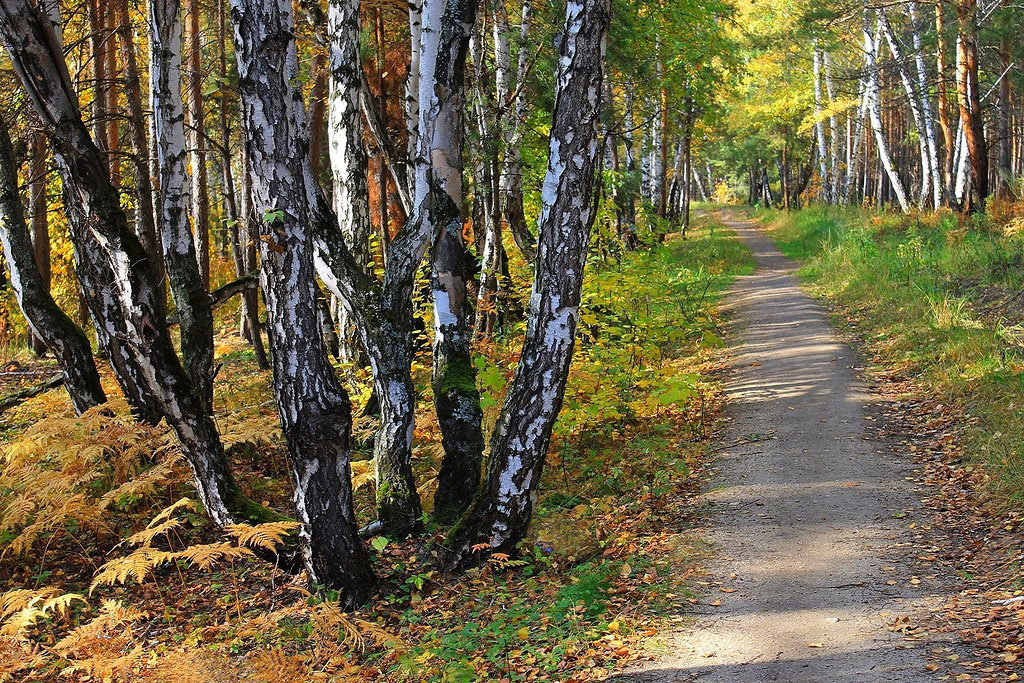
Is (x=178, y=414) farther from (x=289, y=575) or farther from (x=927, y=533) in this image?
(x=927, y=533)

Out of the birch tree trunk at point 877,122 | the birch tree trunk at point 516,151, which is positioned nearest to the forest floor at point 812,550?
the birch tree trunk at point 516,151

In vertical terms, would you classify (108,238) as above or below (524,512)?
above

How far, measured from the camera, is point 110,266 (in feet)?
20.2

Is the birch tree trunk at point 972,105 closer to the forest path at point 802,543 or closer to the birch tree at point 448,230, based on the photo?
the forest path at point 802,543

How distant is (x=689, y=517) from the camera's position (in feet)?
23.2

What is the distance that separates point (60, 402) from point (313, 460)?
5884mm

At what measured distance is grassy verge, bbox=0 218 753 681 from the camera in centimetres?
505

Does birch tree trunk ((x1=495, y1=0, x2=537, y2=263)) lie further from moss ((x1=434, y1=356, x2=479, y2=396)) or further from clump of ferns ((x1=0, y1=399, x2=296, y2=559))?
clump of ferns ((x1=0, y1=399, x2=296, y2=559))

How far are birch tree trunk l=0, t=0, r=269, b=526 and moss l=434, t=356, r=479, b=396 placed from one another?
1.79 metres

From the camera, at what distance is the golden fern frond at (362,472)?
7336 millimetres

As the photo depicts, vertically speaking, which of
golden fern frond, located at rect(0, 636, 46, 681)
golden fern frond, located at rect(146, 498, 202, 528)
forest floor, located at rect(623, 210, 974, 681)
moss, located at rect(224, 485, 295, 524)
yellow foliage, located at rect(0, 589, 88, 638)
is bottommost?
forest floor, located at rect(623, 210, 974, 681)

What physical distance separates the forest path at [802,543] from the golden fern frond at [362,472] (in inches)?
117

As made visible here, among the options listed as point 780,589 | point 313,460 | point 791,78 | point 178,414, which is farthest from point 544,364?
point 791,78

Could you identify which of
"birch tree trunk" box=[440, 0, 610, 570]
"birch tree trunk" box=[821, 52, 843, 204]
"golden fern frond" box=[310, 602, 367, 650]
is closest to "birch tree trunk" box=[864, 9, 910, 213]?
"birch tree trunk" box=[821, 52, 843, 204]
